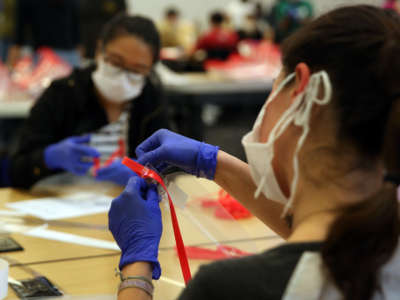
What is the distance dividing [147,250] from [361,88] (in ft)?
1.64

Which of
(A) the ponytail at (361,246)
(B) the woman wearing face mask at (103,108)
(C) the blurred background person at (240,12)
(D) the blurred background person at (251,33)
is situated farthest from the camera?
(C) the blurred background person at (240,12)

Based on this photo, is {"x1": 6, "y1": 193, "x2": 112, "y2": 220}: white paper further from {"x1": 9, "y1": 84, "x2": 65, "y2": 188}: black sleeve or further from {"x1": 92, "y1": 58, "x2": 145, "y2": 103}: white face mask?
{"x1": 92, "y1": 58, "x2": 145, "y2": 103}: white face mask

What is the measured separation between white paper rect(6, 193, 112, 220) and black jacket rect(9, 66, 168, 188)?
0.89 feet

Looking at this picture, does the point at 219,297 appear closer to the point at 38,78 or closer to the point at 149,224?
the point at 149,224

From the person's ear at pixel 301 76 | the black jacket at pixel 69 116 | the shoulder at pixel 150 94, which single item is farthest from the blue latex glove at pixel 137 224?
the shoulder at pixel 150 94

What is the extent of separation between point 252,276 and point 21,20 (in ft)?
13.1

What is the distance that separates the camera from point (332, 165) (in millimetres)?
742

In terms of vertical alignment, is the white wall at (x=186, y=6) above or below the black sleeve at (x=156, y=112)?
below

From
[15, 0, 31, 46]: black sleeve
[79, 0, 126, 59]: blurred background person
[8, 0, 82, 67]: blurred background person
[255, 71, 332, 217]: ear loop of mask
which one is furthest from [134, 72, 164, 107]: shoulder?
[15, 0, 31, 46]: black sleeve

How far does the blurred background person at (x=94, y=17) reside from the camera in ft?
12.2

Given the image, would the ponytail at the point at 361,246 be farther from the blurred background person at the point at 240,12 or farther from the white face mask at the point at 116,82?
the blurred background person at the point at 240,12

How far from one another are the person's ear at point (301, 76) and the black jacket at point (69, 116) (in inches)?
45.1

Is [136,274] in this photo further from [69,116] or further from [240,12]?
[240,12]

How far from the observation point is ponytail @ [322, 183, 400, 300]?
651 mm
